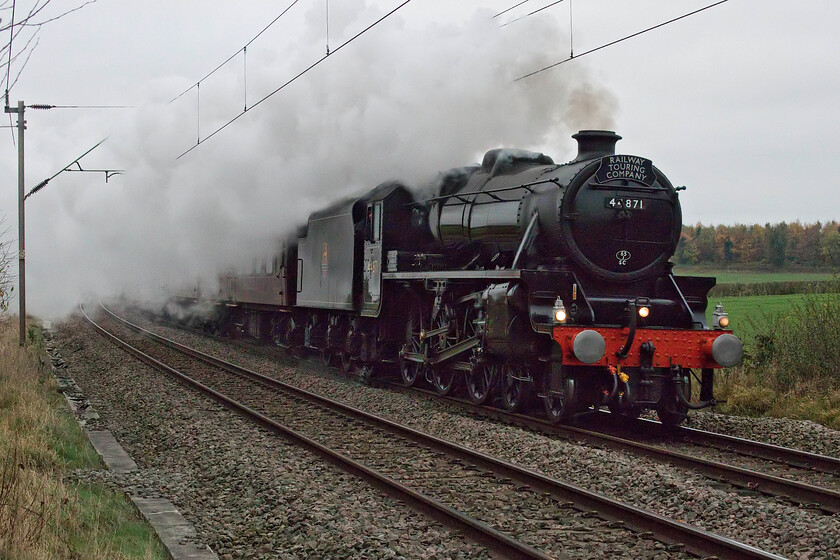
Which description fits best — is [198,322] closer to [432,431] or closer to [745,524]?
[432,431]

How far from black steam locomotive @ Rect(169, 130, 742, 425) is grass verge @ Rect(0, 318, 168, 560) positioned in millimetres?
4716

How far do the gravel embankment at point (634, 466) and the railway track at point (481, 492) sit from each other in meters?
0.43

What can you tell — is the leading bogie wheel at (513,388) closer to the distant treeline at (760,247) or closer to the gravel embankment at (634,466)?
the gravel embankment at (634,466)

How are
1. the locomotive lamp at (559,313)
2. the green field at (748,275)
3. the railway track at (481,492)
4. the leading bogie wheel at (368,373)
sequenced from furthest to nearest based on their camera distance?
the green field at (748,275), the leading bogie wheel at (368,373), the locomotive lamp at (559,313), the railway track at (481,492)

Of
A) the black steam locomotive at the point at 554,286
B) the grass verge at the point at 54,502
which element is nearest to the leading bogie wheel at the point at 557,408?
the black steam locomotive at the point at 554,286

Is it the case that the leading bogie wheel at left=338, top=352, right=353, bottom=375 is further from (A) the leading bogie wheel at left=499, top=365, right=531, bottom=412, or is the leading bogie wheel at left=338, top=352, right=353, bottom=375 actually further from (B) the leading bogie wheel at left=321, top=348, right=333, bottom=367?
(A) the leading bogie wheel at left=499, top=365, right=531, bottom=412

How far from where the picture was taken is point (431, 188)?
13.3 meters

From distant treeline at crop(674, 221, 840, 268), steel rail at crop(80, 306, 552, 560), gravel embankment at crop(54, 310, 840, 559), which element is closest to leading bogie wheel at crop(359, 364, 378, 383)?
gravel embankment at crop(54, 310, 840, 559)

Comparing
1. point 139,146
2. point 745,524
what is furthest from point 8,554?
point 139,146

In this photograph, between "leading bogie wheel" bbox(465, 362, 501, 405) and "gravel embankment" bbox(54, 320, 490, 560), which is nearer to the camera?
"gravel embankment" bbox(54, 320, 490, 560)

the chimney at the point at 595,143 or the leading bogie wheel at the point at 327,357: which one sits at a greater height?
the chimney at the point at 595,143

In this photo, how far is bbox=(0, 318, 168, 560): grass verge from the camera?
15.4 ft

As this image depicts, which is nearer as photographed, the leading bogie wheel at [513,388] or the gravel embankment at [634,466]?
the gravel embankment at [634,466]

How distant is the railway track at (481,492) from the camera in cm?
554
